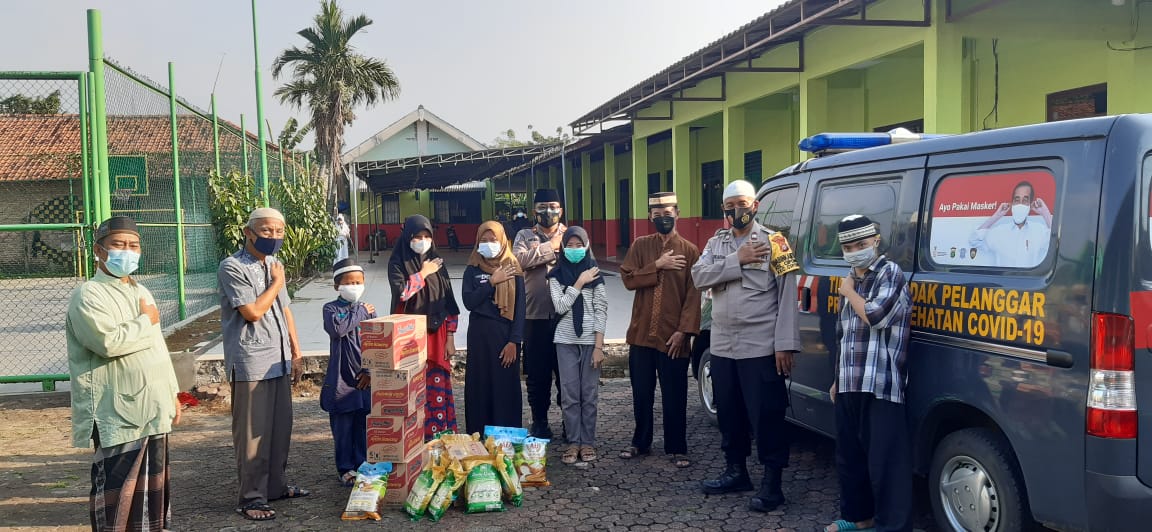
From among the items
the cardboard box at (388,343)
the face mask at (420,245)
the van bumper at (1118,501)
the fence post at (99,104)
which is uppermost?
the fence post at (99,104)

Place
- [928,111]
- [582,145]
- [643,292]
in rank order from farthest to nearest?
[582,145], [928,111], [643,292]

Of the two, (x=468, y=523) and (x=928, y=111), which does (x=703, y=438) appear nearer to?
(x=468, y=523)

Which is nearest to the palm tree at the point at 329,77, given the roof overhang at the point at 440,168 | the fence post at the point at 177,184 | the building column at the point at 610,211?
the roof overhang at the point at 440,168

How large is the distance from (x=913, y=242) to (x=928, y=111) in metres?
5.20

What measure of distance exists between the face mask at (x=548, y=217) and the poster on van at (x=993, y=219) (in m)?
2.82

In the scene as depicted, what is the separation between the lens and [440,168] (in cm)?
2509

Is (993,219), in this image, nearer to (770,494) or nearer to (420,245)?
(770,494)

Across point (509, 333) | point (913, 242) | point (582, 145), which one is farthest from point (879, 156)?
point (582, 145)

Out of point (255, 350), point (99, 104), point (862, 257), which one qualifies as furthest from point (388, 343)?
point (99, 104)

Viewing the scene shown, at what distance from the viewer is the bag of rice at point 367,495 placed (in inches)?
170

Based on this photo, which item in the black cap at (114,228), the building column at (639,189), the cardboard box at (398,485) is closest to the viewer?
the black cap at (114,228)

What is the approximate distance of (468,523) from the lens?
169 inches

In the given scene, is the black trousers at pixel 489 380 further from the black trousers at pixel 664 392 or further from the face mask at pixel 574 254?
Result: the black trousers at pixel 664 392

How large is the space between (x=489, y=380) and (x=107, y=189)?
3908 mm
